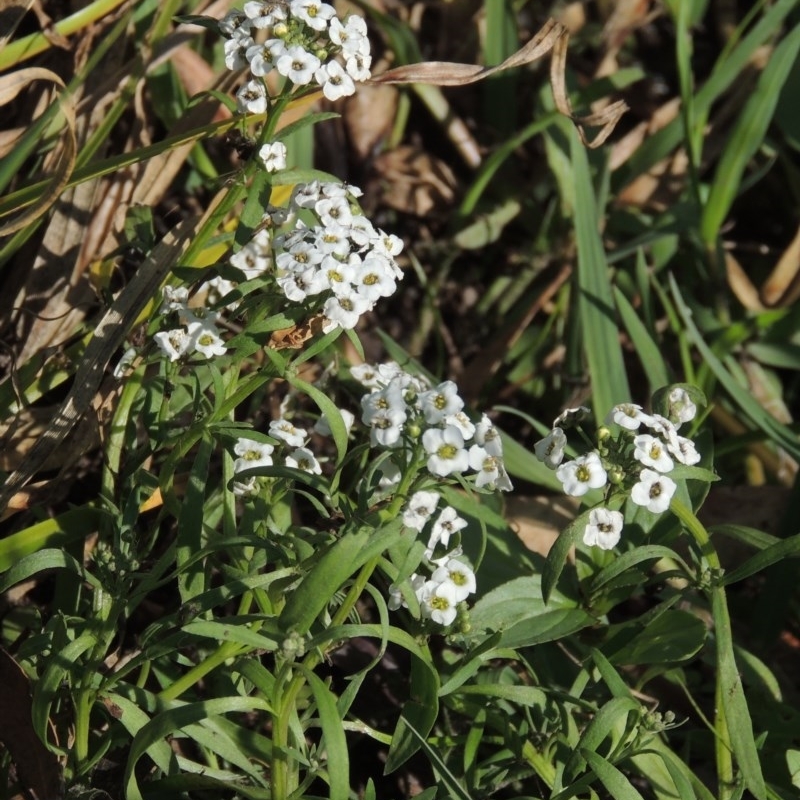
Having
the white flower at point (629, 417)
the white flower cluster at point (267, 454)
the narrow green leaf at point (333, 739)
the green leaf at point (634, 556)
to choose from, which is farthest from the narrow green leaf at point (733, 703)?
the white flower cluster at point (267, 454)

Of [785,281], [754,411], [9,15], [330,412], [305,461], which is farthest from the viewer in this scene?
[785,281]

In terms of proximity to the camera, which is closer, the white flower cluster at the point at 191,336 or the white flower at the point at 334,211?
the white flower at the point at 334,211

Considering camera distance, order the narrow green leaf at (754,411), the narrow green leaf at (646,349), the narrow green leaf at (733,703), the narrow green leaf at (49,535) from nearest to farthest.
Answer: the narrow green leaf at (733,703)
the narrow green leaf at (49,535)
the narrow green leaf at (754,411)
the narrow green leaf at (646,349)

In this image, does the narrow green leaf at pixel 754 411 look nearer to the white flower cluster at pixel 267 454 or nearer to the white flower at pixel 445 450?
the white flower cluster at pixel 267 454

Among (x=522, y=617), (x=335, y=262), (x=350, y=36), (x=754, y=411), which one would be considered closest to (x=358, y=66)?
(x=350, y=36)

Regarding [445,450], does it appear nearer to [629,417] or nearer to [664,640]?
[629,417]

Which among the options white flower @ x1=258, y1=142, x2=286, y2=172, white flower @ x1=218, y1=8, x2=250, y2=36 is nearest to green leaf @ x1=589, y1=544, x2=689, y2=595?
white flower @ x1=258, y1=142, x2=286, y2=172

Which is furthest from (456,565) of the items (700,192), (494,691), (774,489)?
(700,192)
